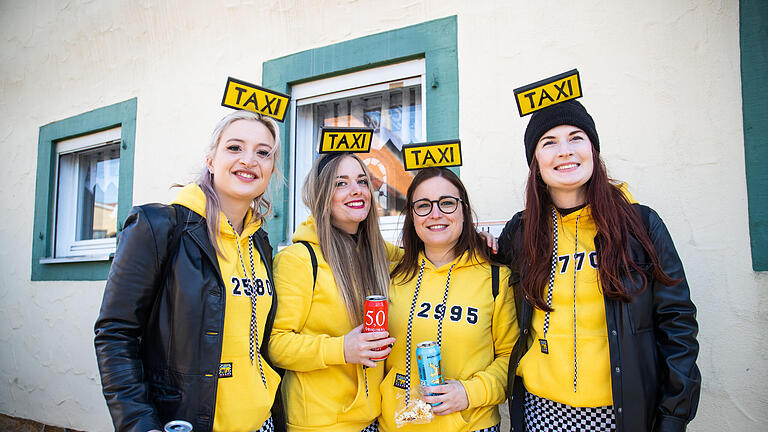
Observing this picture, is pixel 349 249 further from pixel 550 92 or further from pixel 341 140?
pixel 550 92

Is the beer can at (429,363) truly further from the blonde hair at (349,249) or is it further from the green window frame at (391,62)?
the green window frame at (391,62)

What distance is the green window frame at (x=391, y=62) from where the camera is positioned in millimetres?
3193

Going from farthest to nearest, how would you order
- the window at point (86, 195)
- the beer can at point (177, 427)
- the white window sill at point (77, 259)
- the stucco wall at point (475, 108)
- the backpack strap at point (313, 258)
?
the window at point (86, 195) < the white window sill at point (77, 259) < the stucco wall at point (475, 108) < the backpack strap at point (313, 258) < the beer can at point (177, 427)

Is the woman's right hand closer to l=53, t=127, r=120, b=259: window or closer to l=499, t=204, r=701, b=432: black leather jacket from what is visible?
l=499, t=204, r=701, b=432: black leather jacket

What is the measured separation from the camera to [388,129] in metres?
3.69

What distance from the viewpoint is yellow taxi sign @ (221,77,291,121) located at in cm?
220

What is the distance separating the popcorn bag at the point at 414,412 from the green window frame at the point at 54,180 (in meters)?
3.57

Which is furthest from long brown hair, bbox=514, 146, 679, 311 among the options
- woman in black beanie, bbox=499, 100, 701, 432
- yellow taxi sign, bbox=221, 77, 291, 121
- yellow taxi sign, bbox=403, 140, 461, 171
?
yellow taxi sign, bbox=221, 77, 291, 121

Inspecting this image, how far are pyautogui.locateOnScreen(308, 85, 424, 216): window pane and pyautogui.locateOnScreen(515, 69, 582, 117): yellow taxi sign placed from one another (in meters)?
1.38

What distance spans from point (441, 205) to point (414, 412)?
3.02 feet

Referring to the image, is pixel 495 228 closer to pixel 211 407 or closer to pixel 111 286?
pixel 211 407

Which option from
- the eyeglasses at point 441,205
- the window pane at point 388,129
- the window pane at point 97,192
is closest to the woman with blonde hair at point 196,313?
the eyeglasses at point 441,205

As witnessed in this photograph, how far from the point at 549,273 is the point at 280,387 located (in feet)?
4.08

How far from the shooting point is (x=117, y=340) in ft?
5.33
